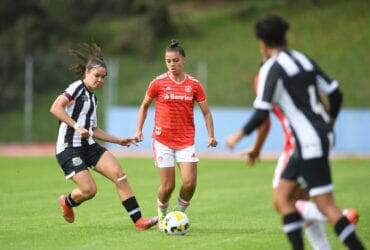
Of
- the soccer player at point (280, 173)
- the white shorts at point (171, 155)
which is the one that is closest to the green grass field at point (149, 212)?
the white shorts at point (171, 155)

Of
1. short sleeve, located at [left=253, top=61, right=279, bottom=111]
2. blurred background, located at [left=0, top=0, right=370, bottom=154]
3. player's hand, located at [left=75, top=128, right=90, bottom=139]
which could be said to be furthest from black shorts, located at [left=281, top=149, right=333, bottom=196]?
blurred background, located at [left=0, top=0, right=370, bottom=154]

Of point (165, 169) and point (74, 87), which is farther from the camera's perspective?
point (165, 169)

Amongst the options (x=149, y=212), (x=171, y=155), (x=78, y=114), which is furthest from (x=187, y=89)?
(x=149, y=212)

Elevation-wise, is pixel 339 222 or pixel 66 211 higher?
pixel 339 222

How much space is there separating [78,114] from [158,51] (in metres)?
28.0

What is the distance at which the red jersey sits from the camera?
11.7 meters

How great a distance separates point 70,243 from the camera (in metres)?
10.2

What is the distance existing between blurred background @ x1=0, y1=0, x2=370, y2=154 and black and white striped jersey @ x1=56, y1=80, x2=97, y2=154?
17.2 metres

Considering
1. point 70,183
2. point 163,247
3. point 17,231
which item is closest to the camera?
point 163,247

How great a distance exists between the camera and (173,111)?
38.5 feet

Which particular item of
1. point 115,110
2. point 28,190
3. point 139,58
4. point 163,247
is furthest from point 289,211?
point 139,58

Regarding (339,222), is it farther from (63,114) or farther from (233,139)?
(63,114)

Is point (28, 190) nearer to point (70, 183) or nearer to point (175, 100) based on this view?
point (70, 183)

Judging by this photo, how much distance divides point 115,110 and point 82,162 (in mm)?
19297
